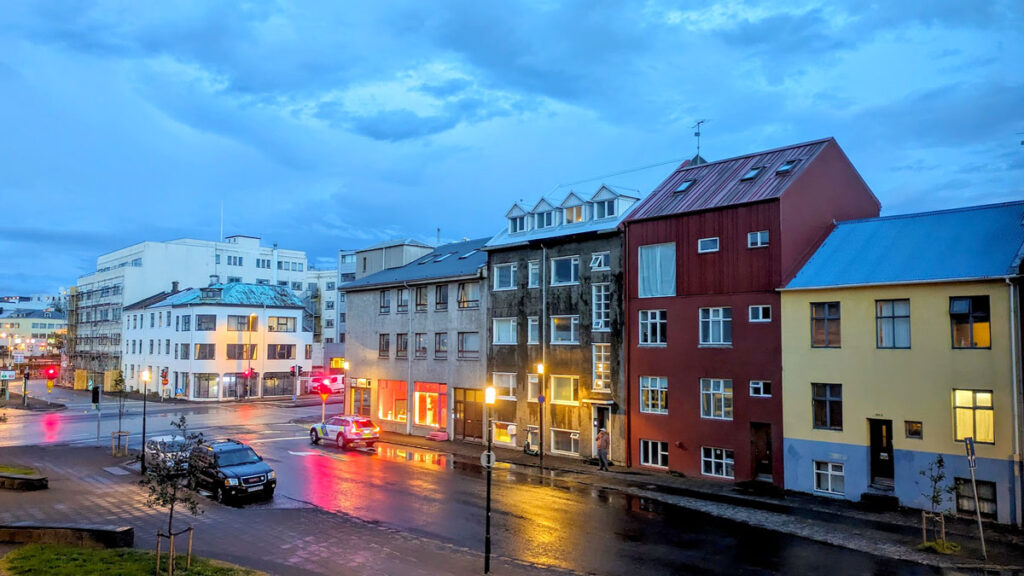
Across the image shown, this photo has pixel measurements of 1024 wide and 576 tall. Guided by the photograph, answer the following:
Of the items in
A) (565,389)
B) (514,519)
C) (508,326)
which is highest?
(508,326)

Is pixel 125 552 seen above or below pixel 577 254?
below

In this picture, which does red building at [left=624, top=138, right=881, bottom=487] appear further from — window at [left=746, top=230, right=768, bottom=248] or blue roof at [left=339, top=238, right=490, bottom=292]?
blue roof at [left=339, top=238, right=490, bottom=292]

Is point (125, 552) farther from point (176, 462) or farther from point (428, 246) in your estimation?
point (428, 246)

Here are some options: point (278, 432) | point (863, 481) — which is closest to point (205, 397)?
point (278, 432)

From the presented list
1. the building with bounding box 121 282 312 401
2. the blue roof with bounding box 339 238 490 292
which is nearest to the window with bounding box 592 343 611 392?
the blue roof with bounding box 339 238 490 292

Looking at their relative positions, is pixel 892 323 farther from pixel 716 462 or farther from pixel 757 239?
pixel 716 462

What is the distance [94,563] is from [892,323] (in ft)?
81.1

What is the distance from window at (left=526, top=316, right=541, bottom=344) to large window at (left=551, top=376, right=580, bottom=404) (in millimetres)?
2397

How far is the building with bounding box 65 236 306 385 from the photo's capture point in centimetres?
8694

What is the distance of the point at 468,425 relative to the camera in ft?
133

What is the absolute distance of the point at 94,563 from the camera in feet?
47.5

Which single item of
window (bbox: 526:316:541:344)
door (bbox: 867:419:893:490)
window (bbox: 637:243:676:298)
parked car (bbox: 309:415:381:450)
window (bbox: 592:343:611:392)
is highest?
window (bbox: 637:243:676:298)

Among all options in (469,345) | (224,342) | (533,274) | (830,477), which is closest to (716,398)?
(830,477)

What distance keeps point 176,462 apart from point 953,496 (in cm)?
2300
